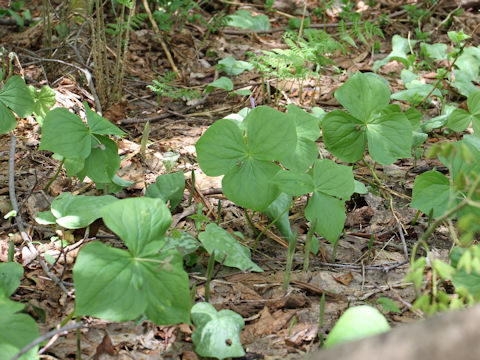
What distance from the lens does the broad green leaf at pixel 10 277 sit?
1.53 meters

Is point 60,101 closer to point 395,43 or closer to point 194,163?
point 194,163

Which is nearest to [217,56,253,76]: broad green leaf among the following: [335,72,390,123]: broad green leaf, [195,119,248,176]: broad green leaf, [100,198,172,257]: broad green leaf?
[335,72,390,123]: broad green leaf

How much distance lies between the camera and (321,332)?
1571 mm

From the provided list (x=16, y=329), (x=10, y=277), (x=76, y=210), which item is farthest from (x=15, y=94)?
(x=16, y=329)

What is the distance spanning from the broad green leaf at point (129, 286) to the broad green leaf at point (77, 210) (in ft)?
1.07

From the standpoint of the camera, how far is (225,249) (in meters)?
1.78

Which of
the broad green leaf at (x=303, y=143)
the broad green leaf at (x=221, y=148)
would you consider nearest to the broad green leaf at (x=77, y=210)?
the broad green leaf at (x=221, y=148)

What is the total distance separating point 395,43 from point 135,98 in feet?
5.93

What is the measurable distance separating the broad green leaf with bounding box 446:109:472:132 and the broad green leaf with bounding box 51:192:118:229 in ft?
5.40

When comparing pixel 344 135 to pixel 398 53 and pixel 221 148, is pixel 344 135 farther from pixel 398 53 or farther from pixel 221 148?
pixel 398 53

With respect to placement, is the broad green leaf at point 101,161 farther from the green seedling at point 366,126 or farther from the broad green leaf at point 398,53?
the broad green leaf at point 398,53

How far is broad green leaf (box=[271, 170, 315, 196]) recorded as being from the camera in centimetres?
173

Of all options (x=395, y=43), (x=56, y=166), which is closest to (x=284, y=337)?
(x=56, y=166)

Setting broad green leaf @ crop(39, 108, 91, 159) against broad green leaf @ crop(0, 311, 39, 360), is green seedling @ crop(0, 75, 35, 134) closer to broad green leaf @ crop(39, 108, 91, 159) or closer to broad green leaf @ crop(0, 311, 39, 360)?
broad green leaf @ crop(39, 108, 91, 159)
